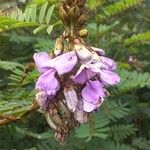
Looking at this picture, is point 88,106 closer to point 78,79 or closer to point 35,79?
point 78,79

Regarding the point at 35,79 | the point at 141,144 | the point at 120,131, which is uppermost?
the point at 35,79

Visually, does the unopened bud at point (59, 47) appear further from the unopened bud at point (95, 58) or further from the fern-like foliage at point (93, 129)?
the fern-like foliage at point (93, 129)

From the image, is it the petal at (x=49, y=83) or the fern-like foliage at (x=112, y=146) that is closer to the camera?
the petal at (x=49, y=83)

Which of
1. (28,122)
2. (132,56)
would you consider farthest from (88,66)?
(132,56)

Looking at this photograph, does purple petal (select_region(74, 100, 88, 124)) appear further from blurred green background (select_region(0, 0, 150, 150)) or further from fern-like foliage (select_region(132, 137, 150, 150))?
fern-like foliage (select_region(132, 137, 150, 150))

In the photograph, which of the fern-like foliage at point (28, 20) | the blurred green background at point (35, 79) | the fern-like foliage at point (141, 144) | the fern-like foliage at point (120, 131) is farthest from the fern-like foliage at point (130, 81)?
the fern-like foliage at point (28, 20)

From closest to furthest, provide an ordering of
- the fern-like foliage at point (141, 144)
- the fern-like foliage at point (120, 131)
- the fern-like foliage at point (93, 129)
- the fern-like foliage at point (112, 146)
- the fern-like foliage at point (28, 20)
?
the fern-like foliage at point (28, 20)
the fern-like foliage at point (93, 129)
the fern-like foliage at point (112, 146)
the fern-like foliage at point (120, 131)
the fern-like foliage at point (141, 144)

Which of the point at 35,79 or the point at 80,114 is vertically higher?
the point at 80,114

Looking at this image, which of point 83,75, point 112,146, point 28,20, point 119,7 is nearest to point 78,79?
point 83,75
